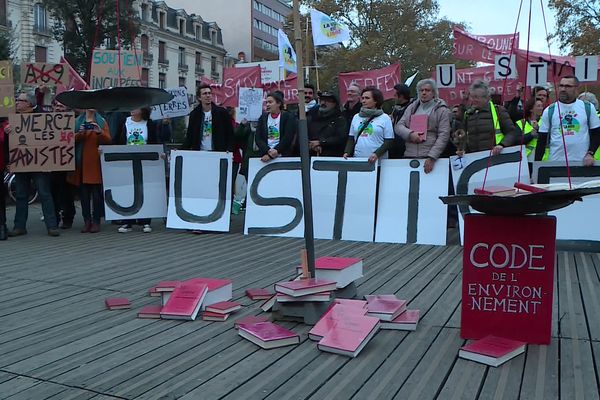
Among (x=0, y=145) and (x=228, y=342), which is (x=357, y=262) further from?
(x=0, y=145)

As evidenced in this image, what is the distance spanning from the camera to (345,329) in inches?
148

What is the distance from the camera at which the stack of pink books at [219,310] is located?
428 cm

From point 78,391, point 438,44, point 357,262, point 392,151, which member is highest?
point 438,44

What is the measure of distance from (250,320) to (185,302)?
1.79 ft

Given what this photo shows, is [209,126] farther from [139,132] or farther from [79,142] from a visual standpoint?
[79,142]

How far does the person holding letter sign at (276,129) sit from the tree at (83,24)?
19.8 metres

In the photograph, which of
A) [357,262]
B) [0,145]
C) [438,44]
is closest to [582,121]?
[357,262]

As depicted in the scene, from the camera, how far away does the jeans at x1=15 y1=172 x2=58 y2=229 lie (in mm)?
8234

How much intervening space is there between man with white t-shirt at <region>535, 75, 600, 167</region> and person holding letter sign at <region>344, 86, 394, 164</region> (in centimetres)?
183

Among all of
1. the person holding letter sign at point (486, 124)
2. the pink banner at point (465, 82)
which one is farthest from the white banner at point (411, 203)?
the pink banner at point (465, 82)

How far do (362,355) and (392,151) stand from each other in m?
4.94

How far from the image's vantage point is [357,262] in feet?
15.1

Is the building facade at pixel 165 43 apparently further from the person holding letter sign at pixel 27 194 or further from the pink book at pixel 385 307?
the pink book at pixel 385 307

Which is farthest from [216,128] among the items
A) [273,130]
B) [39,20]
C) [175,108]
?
[39,20]
